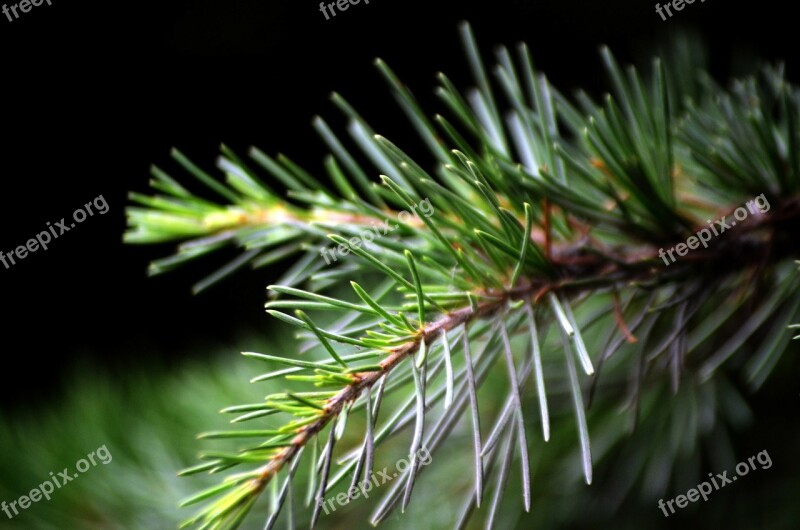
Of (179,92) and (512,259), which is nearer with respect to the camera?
(512,259)

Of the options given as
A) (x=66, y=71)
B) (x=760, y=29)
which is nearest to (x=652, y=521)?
(x=760, y=29)

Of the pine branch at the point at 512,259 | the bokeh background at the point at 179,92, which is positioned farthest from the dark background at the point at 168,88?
the pine branch at the point at 512,259

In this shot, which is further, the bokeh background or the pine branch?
the bokeh background

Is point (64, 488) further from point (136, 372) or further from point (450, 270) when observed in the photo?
point (450, 270)

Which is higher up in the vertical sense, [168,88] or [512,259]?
[168,88]

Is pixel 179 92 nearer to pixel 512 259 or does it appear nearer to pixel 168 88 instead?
pixel 168 88

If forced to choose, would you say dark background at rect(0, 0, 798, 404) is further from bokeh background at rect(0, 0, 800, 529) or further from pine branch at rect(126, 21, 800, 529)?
pine branch at rect(126, 21, 800, 529)

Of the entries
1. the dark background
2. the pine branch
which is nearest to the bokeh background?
the dark background

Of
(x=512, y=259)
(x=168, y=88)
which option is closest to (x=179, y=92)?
(x=168, y=88)
